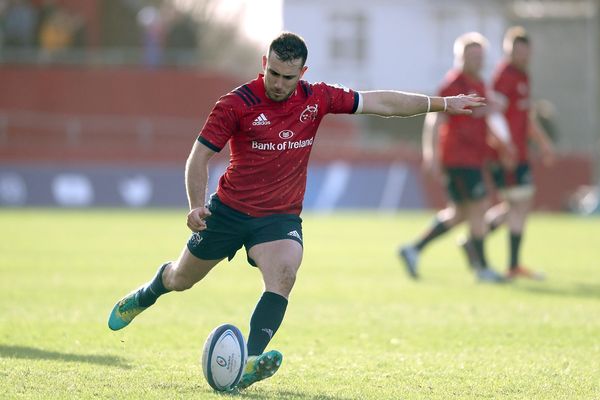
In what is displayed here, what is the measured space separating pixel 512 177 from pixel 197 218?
7.55 meters

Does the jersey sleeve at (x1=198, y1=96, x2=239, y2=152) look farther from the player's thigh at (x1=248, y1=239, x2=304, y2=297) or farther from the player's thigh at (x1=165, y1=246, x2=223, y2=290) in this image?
the player's thigh at (x1=165, y1=246, x2=223, y2=290)

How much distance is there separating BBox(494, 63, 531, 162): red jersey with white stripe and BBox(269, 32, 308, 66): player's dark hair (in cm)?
708

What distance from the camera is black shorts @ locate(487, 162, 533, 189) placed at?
1409 cm

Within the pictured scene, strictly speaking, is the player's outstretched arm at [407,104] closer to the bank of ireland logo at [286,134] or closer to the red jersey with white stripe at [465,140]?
the bank of ireland logo at [286,134]

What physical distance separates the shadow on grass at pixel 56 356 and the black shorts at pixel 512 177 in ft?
23.0

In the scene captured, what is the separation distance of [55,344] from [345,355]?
1.96 metres

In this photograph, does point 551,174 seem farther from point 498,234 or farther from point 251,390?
point 251,390

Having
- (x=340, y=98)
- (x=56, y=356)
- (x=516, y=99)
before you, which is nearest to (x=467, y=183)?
(x=516, y=99)

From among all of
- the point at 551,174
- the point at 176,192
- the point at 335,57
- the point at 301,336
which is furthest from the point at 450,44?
the point at 301,336

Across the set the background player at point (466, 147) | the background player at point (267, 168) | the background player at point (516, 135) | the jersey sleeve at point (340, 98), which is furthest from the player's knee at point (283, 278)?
the background player at point (516, 135)

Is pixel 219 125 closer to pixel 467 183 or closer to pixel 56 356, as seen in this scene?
pixel 56 356

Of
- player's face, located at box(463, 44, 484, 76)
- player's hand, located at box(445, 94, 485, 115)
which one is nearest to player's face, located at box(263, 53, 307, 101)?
player's hand, located at box(445, 94, 485, 115)

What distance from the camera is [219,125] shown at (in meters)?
7.26

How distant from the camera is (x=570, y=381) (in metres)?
7.32
